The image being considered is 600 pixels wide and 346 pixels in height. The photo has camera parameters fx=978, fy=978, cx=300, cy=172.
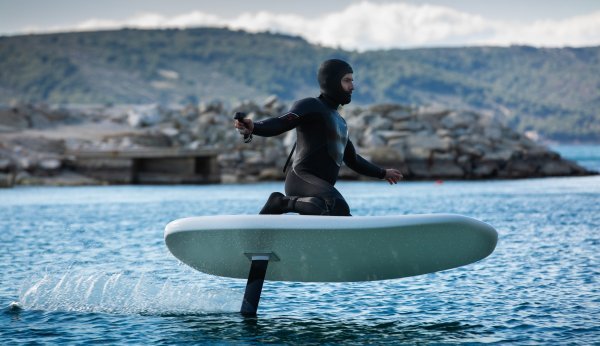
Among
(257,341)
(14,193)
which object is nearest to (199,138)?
(14,193)

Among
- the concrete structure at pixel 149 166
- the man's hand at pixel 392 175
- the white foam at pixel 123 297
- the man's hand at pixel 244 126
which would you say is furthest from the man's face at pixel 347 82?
the concrete structure at pixel 149 166

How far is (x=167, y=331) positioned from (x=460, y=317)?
3132 millimetres

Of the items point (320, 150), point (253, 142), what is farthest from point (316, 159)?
point (253, 142)

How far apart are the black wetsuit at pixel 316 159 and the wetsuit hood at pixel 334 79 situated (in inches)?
2.9

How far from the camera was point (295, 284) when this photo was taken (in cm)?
1345

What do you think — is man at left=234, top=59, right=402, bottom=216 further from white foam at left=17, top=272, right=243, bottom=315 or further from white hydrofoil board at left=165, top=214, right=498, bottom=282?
white foam at left=17, top=272, right=243, bottom=315

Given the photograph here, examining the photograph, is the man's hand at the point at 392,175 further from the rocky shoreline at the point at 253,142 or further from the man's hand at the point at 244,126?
the rocky shoreline at the point at 253,142

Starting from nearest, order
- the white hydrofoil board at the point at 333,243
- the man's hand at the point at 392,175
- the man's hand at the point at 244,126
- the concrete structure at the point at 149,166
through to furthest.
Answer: the man's hand at the point at 244,126 < the white hydrofoil board at the point at 333,243 < the man's hand at the point at 392,175 < the concrete structure at the point at 149,166

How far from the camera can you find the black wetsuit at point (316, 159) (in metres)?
9.41

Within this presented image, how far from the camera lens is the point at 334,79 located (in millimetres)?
9547

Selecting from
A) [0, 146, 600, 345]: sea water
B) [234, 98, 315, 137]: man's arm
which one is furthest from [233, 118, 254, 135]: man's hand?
[0, 146, 600, 345]: sea water

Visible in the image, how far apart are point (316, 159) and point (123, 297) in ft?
11.2

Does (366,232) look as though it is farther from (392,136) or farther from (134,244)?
(392,136)

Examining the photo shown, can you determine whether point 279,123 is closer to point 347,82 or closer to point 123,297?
point 347,82
